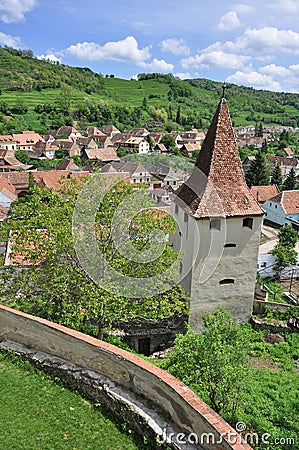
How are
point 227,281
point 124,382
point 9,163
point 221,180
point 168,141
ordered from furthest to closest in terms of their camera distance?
1. point 168,141
2. point 9,163
3. point 227,281
4. point 221,180
5. point 124,382

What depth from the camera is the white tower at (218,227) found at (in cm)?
1844

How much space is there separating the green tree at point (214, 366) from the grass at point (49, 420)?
2.72 metres

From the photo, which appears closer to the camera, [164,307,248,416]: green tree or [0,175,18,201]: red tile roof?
[164,307,248,416]: green tree

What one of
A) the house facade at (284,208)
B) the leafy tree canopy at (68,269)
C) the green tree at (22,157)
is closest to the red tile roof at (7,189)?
the green tree at (22,157)

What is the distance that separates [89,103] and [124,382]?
133m

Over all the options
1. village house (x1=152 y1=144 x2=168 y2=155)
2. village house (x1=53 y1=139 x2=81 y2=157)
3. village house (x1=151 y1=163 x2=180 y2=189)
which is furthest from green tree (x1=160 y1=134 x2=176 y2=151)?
village house (x1=151 y1=163 x2=180 y2=189)

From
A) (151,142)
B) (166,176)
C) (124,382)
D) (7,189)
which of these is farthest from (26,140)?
(124,382)

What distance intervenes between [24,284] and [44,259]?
1.08m

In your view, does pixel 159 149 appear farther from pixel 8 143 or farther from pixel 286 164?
pixel 8 143

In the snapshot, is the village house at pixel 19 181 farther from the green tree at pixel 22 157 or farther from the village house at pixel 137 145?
the village house at pixel 137 145

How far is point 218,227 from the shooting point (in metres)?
18.6

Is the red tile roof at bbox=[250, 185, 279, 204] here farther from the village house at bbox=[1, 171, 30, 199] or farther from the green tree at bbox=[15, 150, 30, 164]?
the green tree at bbox=[15, 150, 30, 164]

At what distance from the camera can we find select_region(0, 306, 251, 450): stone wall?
769 centimetres

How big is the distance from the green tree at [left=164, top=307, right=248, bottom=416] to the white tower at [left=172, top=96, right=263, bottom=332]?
6.90 meters
